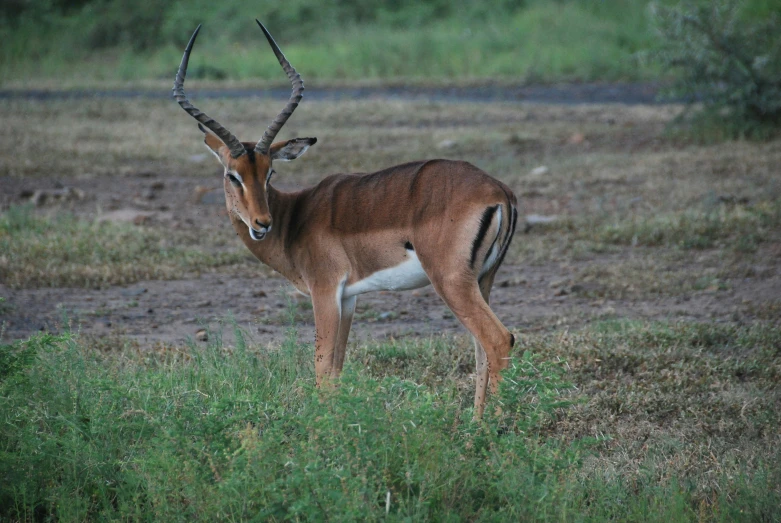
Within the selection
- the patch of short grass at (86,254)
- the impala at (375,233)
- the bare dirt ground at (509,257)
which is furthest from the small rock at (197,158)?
the impala at (375,233)

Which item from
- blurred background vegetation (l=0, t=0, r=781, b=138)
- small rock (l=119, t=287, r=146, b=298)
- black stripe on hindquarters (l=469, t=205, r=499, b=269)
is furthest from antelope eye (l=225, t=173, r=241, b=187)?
blurred background vegetation (l=0, t=0, r=781, b=138)

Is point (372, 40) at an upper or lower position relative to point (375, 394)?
lower

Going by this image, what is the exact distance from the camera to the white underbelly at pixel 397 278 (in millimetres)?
4973

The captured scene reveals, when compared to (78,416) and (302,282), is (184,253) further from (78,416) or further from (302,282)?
(78,416)

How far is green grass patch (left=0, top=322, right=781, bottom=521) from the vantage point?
11.9 feet

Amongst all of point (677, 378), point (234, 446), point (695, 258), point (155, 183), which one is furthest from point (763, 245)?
point (155, 183)

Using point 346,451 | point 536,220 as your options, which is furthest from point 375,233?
point 536,220

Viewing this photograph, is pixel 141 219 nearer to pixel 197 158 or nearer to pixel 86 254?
pixel 86 254

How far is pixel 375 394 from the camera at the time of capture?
3.79 metres

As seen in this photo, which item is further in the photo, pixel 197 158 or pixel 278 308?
pixel 197 158

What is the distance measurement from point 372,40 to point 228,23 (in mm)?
5461

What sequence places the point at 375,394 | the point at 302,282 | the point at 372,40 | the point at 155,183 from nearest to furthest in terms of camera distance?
the point at 375,394
the point at 302,282
the point at 155,183
the point at 372,40

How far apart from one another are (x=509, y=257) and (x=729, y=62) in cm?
565

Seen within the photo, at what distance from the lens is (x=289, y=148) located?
5461mm
